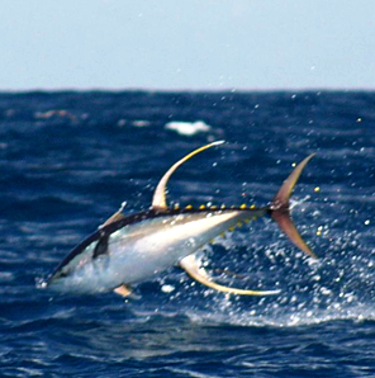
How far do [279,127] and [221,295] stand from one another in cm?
2883

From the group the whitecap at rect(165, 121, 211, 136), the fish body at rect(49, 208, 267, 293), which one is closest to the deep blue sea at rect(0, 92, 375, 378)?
the fish body at rect(49, 208, 267, 293)

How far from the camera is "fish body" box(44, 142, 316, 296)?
8648 millimetres

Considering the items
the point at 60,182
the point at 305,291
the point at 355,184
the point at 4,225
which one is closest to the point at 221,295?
the point at 305,291

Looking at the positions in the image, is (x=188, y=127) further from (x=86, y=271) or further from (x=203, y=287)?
(x=86, y=271)

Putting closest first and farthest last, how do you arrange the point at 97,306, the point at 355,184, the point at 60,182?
the point at 97,306
the point at 355,184
the point at 60,182

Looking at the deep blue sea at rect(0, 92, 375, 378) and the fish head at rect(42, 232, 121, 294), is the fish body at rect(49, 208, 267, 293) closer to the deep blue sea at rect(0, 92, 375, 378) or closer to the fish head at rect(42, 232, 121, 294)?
the fish head at rect(42, 232, 121, 294)

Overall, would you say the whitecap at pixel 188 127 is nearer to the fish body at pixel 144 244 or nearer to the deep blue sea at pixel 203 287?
the deep blue sea at pixel 203 287

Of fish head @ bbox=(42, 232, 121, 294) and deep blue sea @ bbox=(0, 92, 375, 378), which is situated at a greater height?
fish head @ bbox=(42, 232, 121, 294)

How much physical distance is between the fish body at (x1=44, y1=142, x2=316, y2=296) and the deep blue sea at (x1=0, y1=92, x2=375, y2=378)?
1.42ft

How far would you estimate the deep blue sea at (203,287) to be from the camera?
9.40 metres

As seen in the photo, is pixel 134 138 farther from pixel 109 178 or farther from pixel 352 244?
pixel 352 244

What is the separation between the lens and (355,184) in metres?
A: 19.5

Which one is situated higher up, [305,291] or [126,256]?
[126,256]

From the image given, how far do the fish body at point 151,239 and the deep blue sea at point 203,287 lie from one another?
433mm
